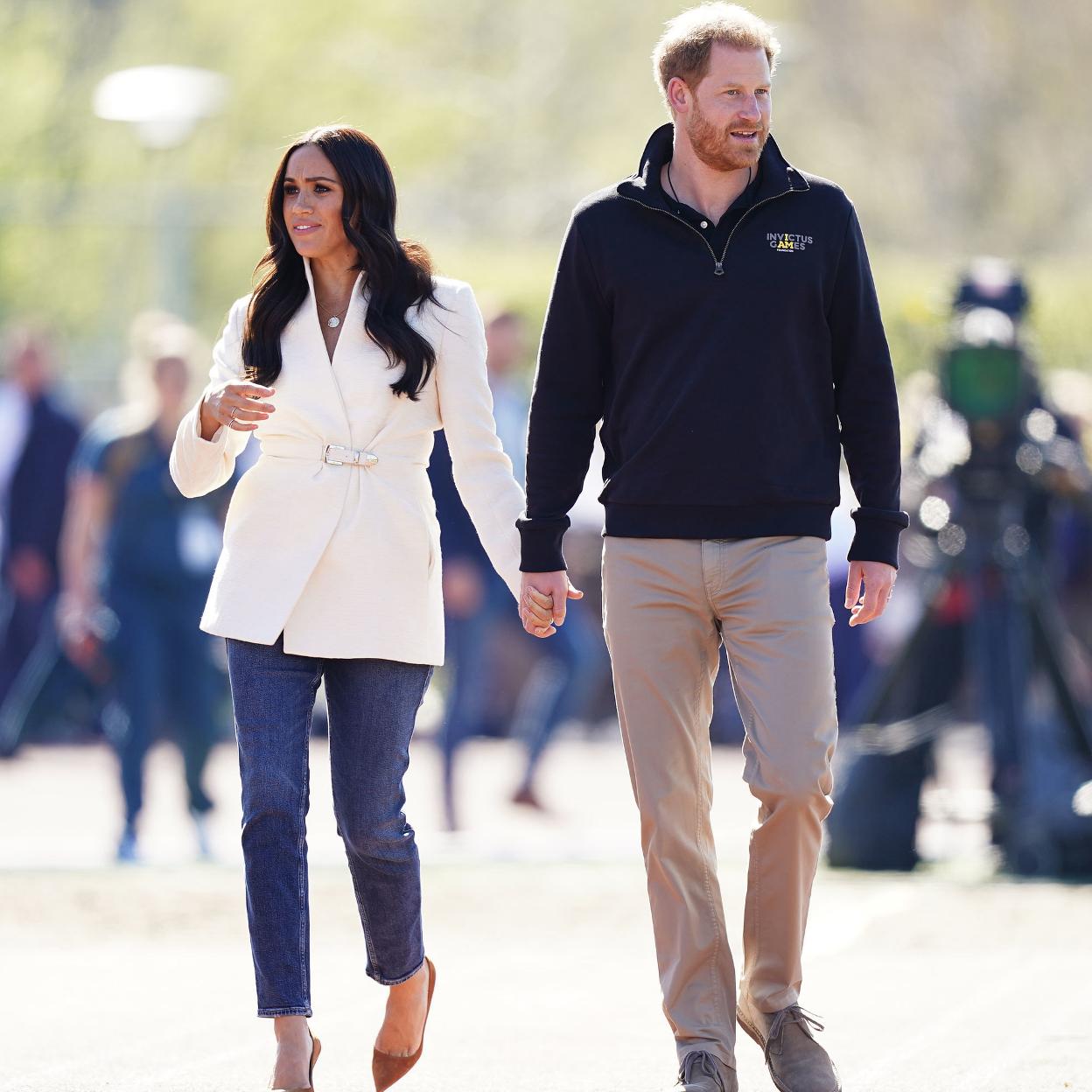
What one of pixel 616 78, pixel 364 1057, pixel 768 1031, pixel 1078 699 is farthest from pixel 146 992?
pixel 616 78

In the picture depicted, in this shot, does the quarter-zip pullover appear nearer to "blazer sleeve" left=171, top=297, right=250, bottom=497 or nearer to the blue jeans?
the blue jeans

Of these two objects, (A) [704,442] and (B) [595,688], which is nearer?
(A) [704,442]

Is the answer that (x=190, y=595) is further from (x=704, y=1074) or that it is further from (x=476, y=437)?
(x=704, y=1074)

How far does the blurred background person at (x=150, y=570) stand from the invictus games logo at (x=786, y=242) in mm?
4734

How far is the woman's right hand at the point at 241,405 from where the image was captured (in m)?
4.78

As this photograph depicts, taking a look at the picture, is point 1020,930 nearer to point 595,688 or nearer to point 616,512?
point 616,512

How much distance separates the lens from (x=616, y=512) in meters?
4.92

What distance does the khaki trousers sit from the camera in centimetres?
477

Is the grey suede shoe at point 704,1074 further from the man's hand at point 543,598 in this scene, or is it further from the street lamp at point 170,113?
the street lamp at point 170,113

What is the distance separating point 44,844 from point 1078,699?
13.1 ft

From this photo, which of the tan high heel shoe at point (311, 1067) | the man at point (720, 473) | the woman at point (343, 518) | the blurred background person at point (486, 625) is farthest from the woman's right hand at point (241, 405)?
the blurred background person at point (486, 625)

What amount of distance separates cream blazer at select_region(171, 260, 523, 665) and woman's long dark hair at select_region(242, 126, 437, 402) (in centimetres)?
3

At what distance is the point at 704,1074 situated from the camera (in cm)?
469

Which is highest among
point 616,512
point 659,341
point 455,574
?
point 659,341
